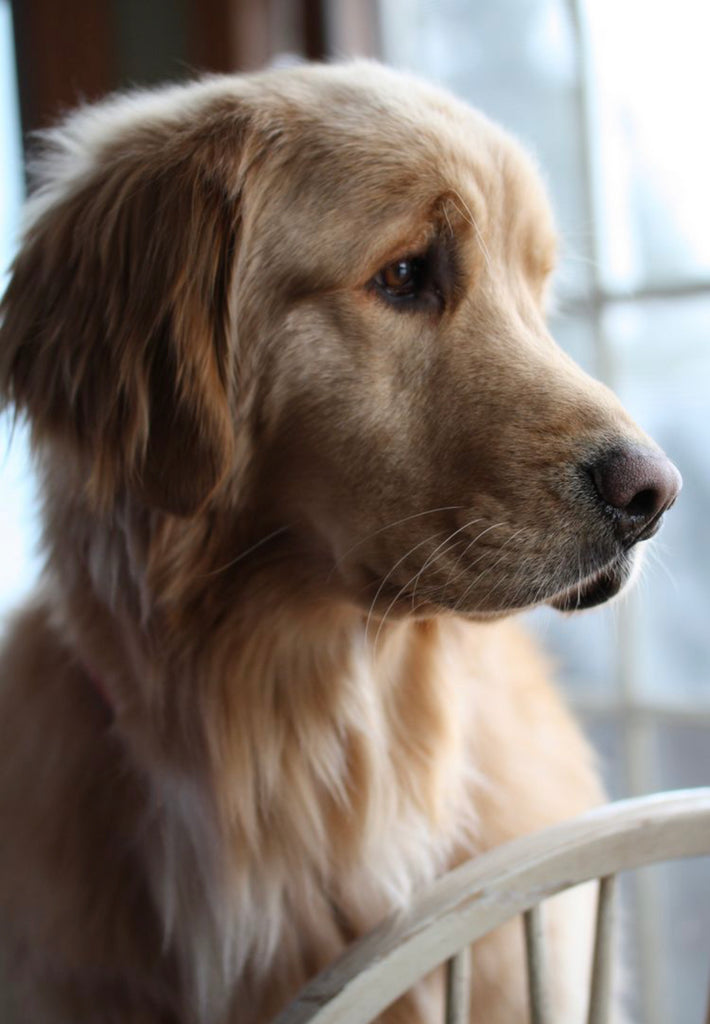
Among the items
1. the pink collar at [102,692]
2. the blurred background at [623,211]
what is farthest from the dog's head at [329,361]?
the blurred background at [623,211]

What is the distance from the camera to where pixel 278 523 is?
1.05 m

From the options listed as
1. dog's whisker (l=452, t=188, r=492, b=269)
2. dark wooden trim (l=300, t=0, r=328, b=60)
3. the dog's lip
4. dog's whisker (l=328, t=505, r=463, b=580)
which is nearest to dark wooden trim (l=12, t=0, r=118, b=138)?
dark wooden trim (l=300, t=0, r=328, b=60)

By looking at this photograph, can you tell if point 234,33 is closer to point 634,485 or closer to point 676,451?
point 676,451

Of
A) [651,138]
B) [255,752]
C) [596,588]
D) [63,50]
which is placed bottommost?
[255,752]

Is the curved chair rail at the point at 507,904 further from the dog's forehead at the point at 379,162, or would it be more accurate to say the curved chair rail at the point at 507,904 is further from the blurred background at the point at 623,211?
the blurred background at the point at 623,211

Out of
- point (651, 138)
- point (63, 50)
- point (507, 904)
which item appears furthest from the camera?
point (63, 50)

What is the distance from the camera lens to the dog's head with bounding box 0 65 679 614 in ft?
3.09

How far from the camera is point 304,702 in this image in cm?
112

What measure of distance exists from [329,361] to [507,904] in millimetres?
519

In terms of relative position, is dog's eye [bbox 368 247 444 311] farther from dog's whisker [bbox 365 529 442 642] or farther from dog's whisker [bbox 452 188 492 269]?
dog's whisker [bbox 365 529 442 642]

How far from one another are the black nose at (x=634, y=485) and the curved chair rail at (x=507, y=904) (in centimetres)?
25

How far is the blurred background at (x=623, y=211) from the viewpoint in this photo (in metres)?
1.87

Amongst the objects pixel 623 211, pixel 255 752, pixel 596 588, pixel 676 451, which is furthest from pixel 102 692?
pixel 623 211

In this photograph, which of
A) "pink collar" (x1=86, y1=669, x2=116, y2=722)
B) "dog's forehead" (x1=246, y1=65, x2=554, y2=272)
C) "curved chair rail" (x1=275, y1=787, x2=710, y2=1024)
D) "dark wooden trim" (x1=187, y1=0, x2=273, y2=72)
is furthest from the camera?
"dark wooden trim" (x1=187, y1=0, x2=273, y2=72)
